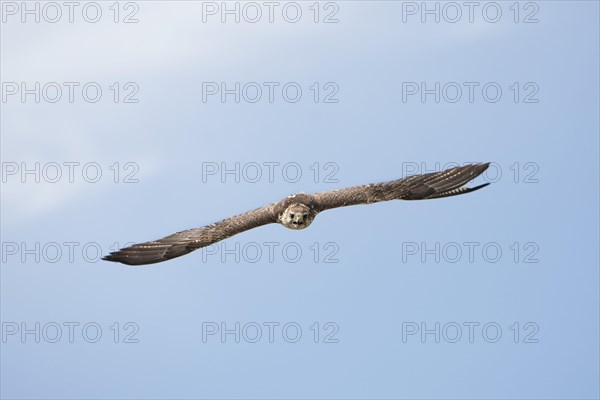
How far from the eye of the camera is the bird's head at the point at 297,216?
3009 centimetres

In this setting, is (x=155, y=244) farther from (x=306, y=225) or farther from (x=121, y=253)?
(x=306, y=225)

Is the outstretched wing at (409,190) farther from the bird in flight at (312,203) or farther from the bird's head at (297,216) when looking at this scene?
the bird's head at (297,216)

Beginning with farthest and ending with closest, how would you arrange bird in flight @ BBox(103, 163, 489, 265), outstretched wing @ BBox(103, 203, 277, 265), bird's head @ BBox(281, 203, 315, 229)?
outstretched wing @ BBox(103, 203, 277, 265)
bird in flight @ BBox(103, 163, 489, 265)
bird's head @ BBox(281, 203, 315, 229)

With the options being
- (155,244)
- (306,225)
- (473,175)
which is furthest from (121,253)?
(473,175)

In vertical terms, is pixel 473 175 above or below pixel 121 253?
above

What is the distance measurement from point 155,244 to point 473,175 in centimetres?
947

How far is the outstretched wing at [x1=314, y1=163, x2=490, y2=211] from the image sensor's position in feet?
99.2

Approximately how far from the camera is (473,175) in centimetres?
3022

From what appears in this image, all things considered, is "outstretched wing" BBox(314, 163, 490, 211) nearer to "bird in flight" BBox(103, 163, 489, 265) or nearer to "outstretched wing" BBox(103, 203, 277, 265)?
"bird in flight" BBox(103, 163, 489, 265)

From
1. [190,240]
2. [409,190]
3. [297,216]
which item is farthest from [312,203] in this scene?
[190,240]

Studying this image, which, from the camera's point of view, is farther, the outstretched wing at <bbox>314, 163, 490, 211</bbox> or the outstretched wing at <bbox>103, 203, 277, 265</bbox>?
the outstretched wing at <bbox>103, 203, 277, 265</bbox>

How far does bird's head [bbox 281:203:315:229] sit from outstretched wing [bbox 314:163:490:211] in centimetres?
44

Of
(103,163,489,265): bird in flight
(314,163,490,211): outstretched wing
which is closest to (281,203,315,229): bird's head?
(103,163,489,265): bird in flight

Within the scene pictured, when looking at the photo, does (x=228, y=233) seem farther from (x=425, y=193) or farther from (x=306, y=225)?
(x=425, y=193)
